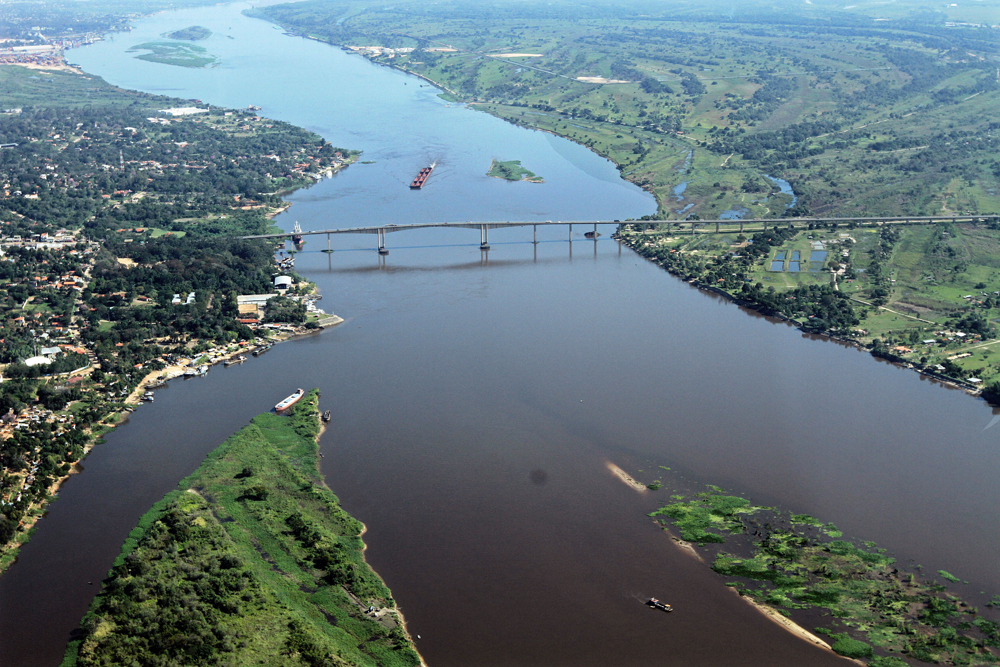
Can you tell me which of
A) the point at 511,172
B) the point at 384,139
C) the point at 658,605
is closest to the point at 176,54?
the point at 384,139

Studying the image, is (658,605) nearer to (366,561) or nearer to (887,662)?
(887,662)

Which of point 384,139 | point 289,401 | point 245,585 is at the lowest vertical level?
point 245,585

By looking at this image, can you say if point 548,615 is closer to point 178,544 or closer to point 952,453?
point 178,544

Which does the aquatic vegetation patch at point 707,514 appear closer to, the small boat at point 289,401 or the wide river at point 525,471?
the wide river at point 525,471

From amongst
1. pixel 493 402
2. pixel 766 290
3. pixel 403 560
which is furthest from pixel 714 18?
pixel 403 560

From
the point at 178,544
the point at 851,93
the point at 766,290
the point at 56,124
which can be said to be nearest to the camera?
the point at 178,544

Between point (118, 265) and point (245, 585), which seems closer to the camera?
point (245, 585)

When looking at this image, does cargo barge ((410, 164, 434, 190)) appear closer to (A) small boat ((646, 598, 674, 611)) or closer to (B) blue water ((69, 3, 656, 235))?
(B) blue water ((69, 3, 656, 235))
